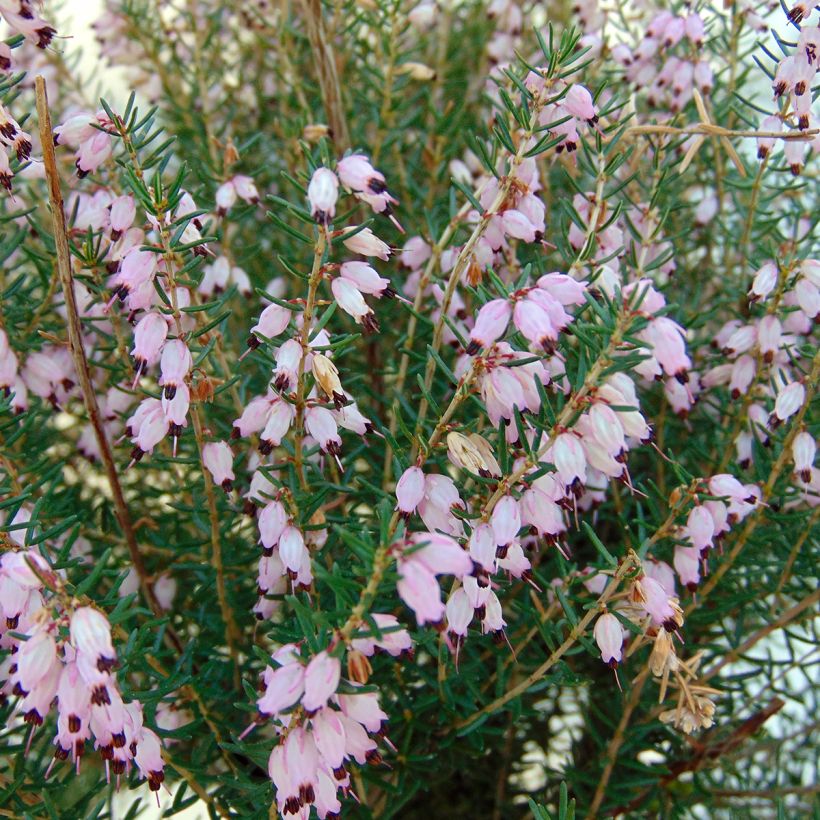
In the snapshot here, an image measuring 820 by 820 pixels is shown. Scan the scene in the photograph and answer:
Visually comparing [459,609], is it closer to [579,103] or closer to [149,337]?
[149,337]

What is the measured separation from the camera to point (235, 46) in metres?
2.85

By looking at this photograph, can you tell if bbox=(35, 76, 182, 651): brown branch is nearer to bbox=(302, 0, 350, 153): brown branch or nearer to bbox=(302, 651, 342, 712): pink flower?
bbox=(302, 651, 342, 712): pink flower

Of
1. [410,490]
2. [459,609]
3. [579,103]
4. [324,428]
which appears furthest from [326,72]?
[459,609]

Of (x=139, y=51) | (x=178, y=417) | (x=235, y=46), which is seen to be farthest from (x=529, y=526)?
(x=235, y=46)

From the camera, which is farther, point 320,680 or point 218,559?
point 218,559

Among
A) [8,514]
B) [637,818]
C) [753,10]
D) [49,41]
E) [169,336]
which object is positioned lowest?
[637,818]

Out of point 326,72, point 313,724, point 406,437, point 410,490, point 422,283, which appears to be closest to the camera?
point 313,724

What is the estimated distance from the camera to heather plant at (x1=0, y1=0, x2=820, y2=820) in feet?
3.79

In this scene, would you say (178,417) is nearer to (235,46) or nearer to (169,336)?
(169,336)

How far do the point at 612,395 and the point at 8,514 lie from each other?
0.79 meters

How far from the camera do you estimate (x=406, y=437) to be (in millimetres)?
1431

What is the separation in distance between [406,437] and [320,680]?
51cm

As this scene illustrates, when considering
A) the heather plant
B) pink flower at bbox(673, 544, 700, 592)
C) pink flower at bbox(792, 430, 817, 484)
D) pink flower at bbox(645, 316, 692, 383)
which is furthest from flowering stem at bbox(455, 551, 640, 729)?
pink flower at bbox(792, 430, 817, 484)

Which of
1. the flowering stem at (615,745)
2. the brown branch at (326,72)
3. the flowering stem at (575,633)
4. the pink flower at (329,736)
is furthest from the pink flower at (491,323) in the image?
the brown branch at (326,72)
